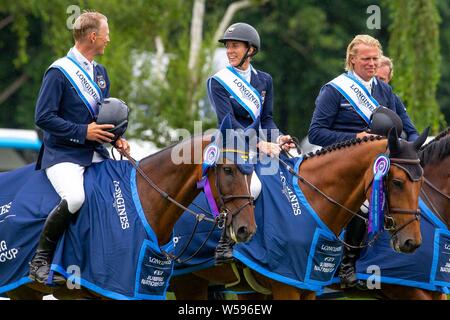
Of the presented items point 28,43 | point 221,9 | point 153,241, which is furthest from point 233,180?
point 28,43

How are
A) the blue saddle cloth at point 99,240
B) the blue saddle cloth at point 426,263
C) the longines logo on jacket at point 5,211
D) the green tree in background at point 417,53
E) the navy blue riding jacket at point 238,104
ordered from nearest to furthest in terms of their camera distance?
the blue saddle cloth at point 99,240
the longines logo on jacket at point 5,211
the blue saddle cloth at point 426,263
the navy blue riding jacket at point 238,104
the green tree in background at point 417,53

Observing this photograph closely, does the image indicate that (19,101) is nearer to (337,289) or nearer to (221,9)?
(221,9)

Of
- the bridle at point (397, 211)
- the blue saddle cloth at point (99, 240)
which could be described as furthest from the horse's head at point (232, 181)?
the bridle at point (397, 211)

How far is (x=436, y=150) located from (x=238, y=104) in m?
1.86

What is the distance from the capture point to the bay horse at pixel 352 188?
8.20 m

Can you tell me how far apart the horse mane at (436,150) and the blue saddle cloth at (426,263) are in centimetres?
41

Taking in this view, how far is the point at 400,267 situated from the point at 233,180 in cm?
209

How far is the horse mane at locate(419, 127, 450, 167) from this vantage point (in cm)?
914

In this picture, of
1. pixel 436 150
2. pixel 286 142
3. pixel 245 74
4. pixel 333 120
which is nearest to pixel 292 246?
pixel 286 142

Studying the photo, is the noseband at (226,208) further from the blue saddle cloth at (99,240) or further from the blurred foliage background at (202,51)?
the blurred foliage background at (202,51)

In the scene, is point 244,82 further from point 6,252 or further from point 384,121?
point 6,252

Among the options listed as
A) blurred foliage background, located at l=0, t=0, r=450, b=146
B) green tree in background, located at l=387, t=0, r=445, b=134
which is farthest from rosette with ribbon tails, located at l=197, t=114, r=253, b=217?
green tree in background, located at l=387, t=0, r=445, b=134

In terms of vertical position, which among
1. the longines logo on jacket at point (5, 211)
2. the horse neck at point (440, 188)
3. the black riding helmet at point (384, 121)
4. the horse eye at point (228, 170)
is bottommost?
the longines logo on jacket at point (5, 211)

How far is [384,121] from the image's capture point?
8906 millimetres
